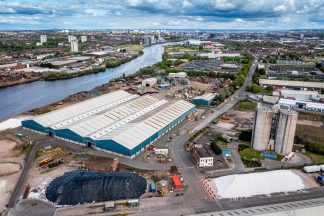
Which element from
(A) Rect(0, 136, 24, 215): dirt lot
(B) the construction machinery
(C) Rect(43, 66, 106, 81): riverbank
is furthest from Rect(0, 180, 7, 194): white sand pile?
(C) Rect(43, 66, 106, 81): riverbank

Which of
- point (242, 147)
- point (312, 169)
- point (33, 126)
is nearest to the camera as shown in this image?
point (312, 169)

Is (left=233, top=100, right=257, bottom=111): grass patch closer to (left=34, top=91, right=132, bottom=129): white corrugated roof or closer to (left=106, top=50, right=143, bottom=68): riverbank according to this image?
(left=34, top=91, right=132, bottom=129): white corrugated roof

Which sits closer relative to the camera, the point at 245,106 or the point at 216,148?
the point at 216,148

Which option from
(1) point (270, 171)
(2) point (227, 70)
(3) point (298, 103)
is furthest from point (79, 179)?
(2) point (227, 70)

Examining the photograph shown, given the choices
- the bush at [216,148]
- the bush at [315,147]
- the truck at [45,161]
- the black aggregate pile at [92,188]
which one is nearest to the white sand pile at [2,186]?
the truck at [45,161]

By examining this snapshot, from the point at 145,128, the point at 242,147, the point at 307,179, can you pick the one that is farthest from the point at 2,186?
the point at 307,179

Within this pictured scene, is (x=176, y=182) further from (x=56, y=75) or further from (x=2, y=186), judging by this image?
(x=56, y=75)

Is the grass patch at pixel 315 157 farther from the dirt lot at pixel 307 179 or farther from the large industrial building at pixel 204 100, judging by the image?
the large industrial building at pixel 204 100

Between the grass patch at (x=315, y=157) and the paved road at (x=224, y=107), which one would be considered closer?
the grass patch at (x=315, y=157)

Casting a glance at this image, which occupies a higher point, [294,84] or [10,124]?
[294,84]
